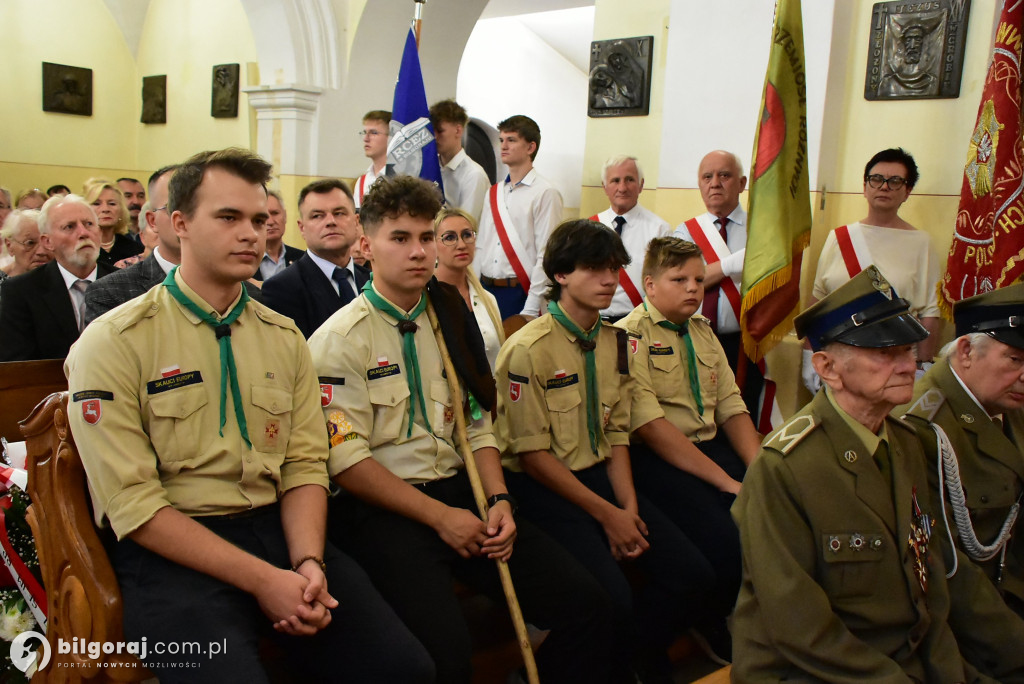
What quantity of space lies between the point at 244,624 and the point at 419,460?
0.68 metres

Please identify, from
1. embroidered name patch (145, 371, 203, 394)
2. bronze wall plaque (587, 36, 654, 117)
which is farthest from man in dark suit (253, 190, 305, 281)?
bronze wall plaque (587, 36, 654, 117)

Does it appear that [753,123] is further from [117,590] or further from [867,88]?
[117,590]

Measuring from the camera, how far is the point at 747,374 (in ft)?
13.8

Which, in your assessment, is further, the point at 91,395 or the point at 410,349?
the point at 410,349

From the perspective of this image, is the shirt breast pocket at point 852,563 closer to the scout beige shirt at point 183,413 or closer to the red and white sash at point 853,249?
the scout beige shirt at point 183,413

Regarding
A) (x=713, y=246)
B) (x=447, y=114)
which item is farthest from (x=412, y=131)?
(x=713, y=246)

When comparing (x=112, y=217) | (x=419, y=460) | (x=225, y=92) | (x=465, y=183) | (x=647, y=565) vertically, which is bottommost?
(x=647, y=565)

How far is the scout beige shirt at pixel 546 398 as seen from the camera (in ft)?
8.63

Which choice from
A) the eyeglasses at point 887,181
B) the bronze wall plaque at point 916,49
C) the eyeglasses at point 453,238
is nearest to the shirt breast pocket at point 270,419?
the eyeglasses at point 453,238

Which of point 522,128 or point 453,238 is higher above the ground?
point 522,128

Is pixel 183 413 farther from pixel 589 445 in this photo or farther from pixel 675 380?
pixel 675 380

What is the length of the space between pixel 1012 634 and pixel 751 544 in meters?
0.66

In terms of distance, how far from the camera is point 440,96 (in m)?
7.05

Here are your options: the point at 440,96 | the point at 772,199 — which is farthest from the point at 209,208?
the point at 440,96
